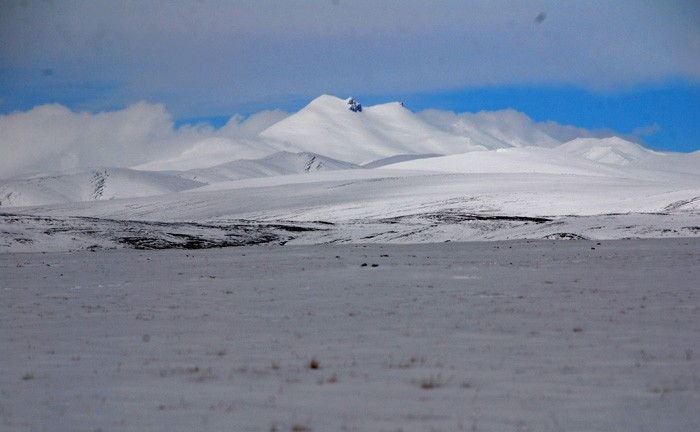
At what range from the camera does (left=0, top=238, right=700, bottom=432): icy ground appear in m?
11.3

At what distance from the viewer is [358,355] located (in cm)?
1559

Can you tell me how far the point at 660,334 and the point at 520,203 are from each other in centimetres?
10149

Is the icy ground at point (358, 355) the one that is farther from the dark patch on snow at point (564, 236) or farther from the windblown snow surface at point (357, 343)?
the dark patch on snow at point (564, 236)

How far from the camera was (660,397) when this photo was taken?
1201cm

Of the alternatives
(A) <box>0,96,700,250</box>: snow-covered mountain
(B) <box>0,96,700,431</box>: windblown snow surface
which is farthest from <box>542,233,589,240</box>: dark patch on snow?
(B) <box>0,96,700,431</box>: windblown snow surface

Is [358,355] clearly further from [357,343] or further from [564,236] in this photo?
[564,236]

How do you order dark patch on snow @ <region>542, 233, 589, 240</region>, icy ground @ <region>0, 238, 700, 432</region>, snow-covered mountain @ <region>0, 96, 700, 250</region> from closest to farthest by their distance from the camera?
icy ground @ <region>0, 238, 700, 432</region>, dark patch on snow @ <region>542, 233, 589, 240</region>, snow-covered mountain @ <region>0, 96, 700, 250</region>

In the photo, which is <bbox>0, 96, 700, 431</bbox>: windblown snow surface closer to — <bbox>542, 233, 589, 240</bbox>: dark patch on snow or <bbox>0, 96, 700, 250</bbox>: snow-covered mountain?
<bbox>542, 233, 589, 240</bbox>: dark patch on snow

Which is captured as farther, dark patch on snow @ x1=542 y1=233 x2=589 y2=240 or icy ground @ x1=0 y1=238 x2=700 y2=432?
dark patch on snow @ x1=542 y1=233 x2=589 y2=240

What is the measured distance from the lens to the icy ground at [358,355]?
1130cm

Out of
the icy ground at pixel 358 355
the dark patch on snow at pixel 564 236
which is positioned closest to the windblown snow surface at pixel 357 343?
the icy ground at pixel 358 355

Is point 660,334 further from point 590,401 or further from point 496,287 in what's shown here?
point 496,287

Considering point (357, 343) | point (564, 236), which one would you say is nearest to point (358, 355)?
point (357, 343)

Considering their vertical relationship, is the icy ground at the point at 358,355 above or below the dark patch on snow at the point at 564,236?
below
